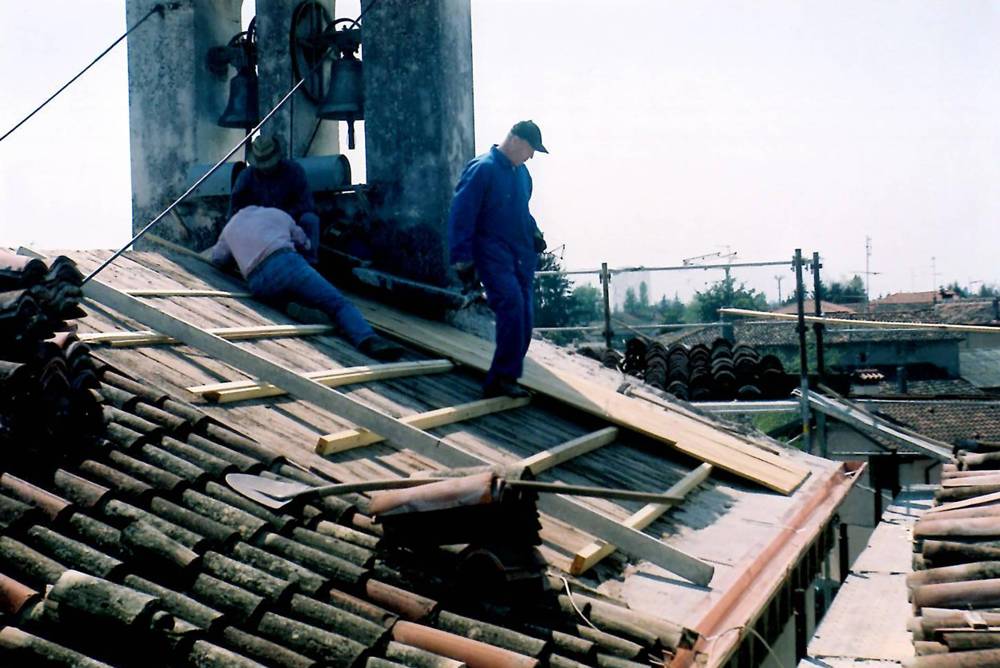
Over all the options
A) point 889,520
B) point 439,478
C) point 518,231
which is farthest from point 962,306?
point 439,478

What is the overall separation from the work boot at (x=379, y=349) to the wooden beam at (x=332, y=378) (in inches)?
4.4

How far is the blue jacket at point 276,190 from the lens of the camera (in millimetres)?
8281

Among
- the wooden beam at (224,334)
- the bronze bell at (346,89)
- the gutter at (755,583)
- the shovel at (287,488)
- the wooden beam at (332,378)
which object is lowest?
the gutter at (755,583)

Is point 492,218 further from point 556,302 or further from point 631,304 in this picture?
point 556,302

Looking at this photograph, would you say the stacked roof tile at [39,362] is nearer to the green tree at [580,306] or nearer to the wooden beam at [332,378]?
the wooden beam at [332,378]

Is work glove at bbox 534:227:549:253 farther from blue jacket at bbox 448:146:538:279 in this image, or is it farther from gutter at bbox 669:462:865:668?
gutter at bbox 669:462:865:668

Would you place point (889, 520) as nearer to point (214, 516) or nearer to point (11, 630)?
point (214, 516)

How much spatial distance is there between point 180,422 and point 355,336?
103 inches

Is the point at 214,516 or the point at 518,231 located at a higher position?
the point at 518,231

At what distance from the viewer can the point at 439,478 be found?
4.25 metres

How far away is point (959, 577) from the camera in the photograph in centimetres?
480

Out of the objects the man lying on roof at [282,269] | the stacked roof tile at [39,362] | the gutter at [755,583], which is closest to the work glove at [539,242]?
the man lying on roof at [282,269]

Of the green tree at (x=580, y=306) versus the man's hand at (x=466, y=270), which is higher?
the man's hand at (x=466, y=270)

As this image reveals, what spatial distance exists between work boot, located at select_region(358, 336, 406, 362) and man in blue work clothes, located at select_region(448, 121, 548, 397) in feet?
1.95
